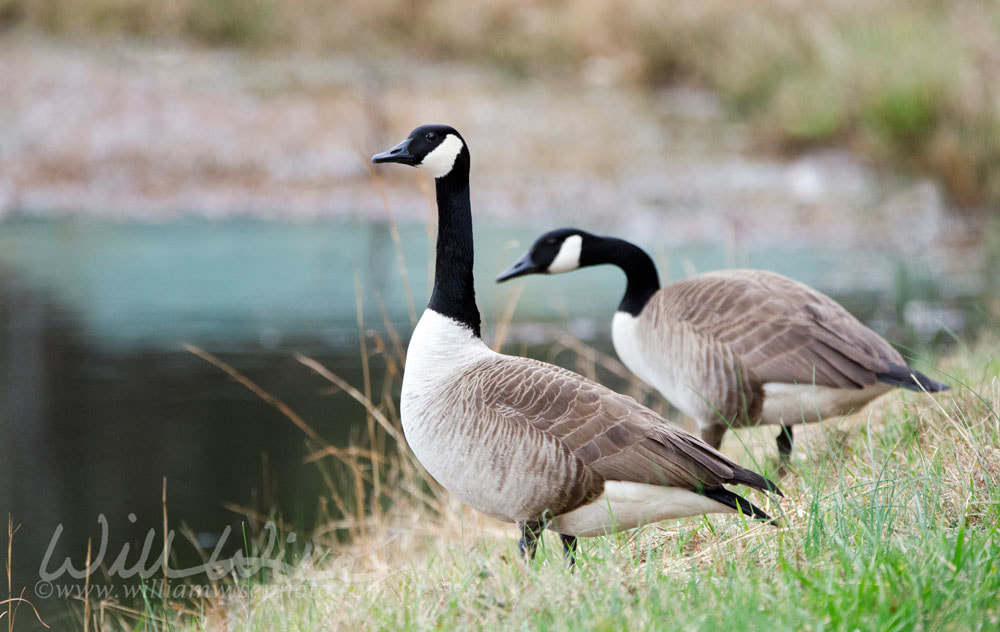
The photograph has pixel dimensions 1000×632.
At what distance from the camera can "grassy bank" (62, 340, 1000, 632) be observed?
235 cm

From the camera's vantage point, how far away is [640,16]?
16.5 metres

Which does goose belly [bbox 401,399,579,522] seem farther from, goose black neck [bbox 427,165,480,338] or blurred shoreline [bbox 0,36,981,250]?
blurred shoreline [bbox 0,36,981,250]

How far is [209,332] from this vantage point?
8.12m

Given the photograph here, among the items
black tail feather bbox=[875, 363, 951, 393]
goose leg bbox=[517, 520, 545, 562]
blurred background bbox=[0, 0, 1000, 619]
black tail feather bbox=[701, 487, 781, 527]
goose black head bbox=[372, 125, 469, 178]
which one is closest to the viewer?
black tail feather bbox=[701, 487, 781, 527]

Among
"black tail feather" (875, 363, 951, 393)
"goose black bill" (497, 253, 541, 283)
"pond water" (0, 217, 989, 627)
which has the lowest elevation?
"pond water" (0, 217, 989, 627)

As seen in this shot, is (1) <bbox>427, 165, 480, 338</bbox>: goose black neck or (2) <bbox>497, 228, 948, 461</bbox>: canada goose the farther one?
(2) <bbox>497, 228, 948, 461</bbox>: canada goose

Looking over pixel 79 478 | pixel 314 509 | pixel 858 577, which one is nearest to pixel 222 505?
pixel 314 509

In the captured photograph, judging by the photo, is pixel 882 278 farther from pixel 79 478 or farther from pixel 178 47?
pixel 178 47

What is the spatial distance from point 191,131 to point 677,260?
6.54m

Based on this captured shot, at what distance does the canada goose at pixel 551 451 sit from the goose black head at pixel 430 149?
33 mm

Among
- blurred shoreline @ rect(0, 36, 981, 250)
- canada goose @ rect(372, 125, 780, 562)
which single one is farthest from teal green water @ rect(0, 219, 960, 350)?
canada goose @ rect(372, 125, 780, 562)

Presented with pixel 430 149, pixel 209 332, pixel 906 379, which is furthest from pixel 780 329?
pixel 209 332

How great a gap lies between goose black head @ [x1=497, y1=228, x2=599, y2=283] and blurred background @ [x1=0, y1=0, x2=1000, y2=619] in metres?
0.21

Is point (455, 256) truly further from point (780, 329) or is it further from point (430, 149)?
point (780, 329)
